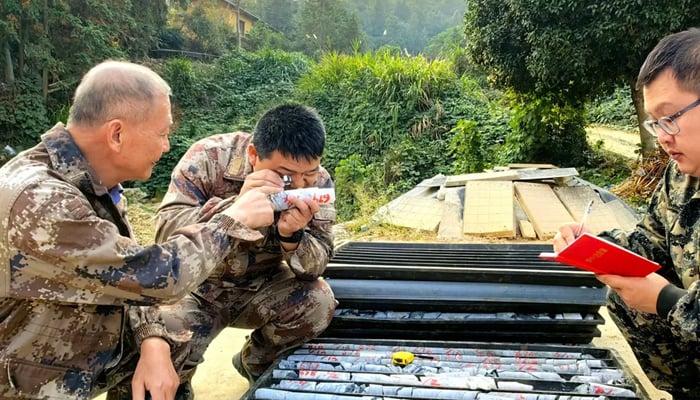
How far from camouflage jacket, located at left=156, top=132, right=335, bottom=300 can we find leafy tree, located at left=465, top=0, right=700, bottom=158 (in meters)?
6.51

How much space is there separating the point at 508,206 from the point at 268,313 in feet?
15.6

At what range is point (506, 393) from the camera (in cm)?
189

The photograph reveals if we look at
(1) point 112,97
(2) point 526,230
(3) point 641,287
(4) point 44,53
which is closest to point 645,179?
(2) point 526,230

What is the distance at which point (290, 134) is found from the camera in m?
2.31

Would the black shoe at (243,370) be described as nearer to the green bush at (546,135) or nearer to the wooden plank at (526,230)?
the wooden plank at (526,230)

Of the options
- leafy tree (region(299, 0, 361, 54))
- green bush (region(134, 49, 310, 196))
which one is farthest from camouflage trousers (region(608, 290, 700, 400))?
leafy tree (region(299, 0, 361, 54))

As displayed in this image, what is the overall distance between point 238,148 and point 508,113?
10.9m

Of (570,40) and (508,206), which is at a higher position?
(570,40)

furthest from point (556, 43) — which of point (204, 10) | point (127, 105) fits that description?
point (204, 10)

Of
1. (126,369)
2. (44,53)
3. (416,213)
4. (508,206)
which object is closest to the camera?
(126,369)

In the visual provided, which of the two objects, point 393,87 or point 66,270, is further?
point 393,87

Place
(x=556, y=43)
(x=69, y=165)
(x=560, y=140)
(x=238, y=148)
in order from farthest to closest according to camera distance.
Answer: (x=560, y=140)
(x=556, y=43)
(x=238, y=148)
(x=69, y=165)

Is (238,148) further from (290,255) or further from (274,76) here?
(274,76)

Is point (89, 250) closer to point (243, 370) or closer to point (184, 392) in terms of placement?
point (184, 392)
